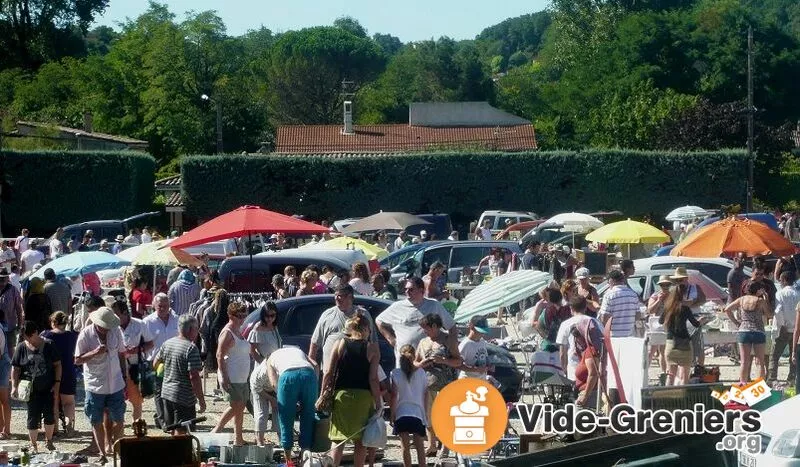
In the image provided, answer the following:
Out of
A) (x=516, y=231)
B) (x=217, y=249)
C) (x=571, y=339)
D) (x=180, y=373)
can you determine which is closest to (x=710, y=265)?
(x=571, y=339)

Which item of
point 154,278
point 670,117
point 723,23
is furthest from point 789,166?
point 154,278

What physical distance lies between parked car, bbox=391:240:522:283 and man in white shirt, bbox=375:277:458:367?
1127 cm

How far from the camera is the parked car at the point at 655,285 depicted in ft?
64.2

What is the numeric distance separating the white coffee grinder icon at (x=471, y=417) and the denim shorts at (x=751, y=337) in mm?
6406

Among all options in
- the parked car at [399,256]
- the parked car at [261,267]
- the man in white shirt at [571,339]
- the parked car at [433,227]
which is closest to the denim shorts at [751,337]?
the man in white shirt at [571,339]

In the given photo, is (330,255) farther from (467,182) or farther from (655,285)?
(467,182)

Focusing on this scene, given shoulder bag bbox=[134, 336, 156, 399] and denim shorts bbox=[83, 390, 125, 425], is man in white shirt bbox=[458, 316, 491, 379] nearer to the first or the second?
shoulder bag bbox=[134, 336, 156, 399]

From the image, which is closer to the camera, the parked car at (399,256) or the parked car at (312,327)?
the parked car at (312,327)

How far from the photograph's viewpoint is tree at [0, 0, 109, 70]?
85.1 metres

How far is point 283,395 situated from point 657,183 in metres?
38.6

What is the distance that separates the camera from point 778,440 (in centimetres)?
1004

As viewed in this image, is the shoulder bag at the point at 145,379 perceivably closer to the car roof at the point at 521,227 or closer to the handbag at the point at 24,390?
the handbag at the point at 24,390

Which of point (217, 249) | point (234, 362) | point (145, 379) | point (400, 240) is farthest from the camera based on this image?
point (400, 240)

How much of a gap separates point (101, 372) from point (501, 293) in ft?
18.0
